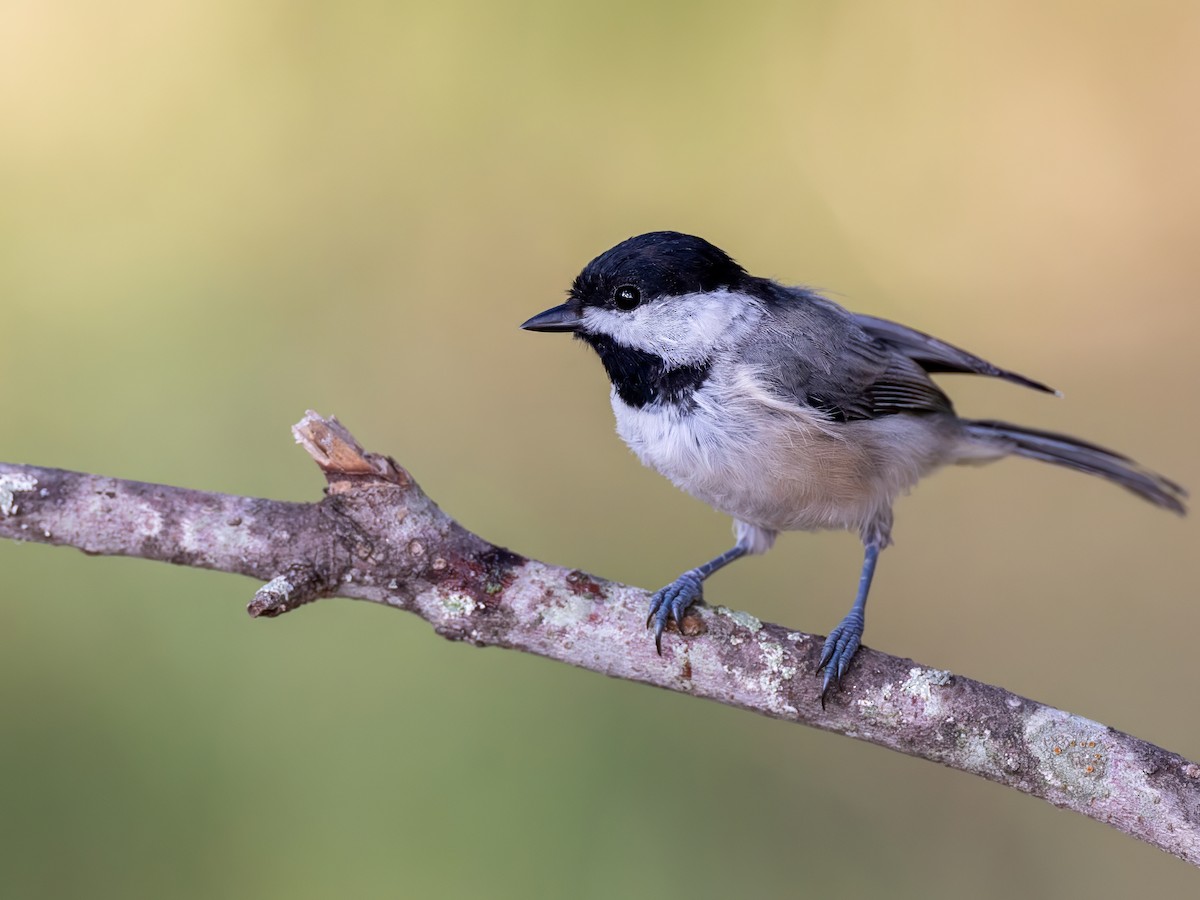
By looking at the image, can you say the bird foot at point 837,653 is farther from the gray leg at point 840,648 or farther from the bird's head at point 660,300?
the bird's head at point 660,300

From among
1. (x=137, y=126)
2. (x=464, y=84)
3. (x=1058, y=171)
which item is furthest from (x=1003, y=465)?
(x=137, y=126)

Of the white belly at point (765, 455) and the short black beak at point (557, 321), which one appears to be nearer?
the white belly at point (765, 455)

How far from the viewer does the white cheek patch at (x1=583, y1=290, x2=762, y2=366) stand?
8.18ft

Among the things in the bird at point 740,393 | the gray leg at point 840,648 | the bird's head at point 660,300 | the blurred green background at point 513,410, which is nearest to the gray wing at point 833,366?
the bird at point 740,393

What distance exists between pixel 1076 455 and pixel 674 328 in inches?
57.2

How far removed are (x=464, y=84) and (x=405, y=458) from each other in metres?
1.64

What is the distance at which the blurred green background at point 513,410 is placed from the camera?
313 centimetres

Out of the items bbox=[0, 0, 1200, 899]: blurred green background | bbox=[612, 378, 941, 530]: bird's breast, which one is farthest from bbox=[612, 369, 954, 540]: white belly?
bbox=[0, 0, 1200, 899]: blurred green background

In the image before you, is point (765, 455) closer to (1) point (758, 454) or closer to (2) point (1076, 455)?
(1) point (758, 454)

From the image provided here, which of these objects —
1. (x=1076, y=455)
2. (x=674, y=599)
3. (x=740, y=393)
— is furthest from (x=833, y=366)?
Result: (x=1076, y=455)

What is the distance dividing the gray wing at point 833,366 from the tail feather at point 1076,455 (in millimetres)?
240

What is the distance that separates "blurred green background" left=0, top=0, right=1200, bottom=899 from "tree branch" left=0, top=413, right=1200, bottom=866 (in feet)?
4.13

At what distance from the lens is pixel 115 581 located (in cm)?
331

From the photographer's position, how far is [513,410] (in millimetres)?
4082
